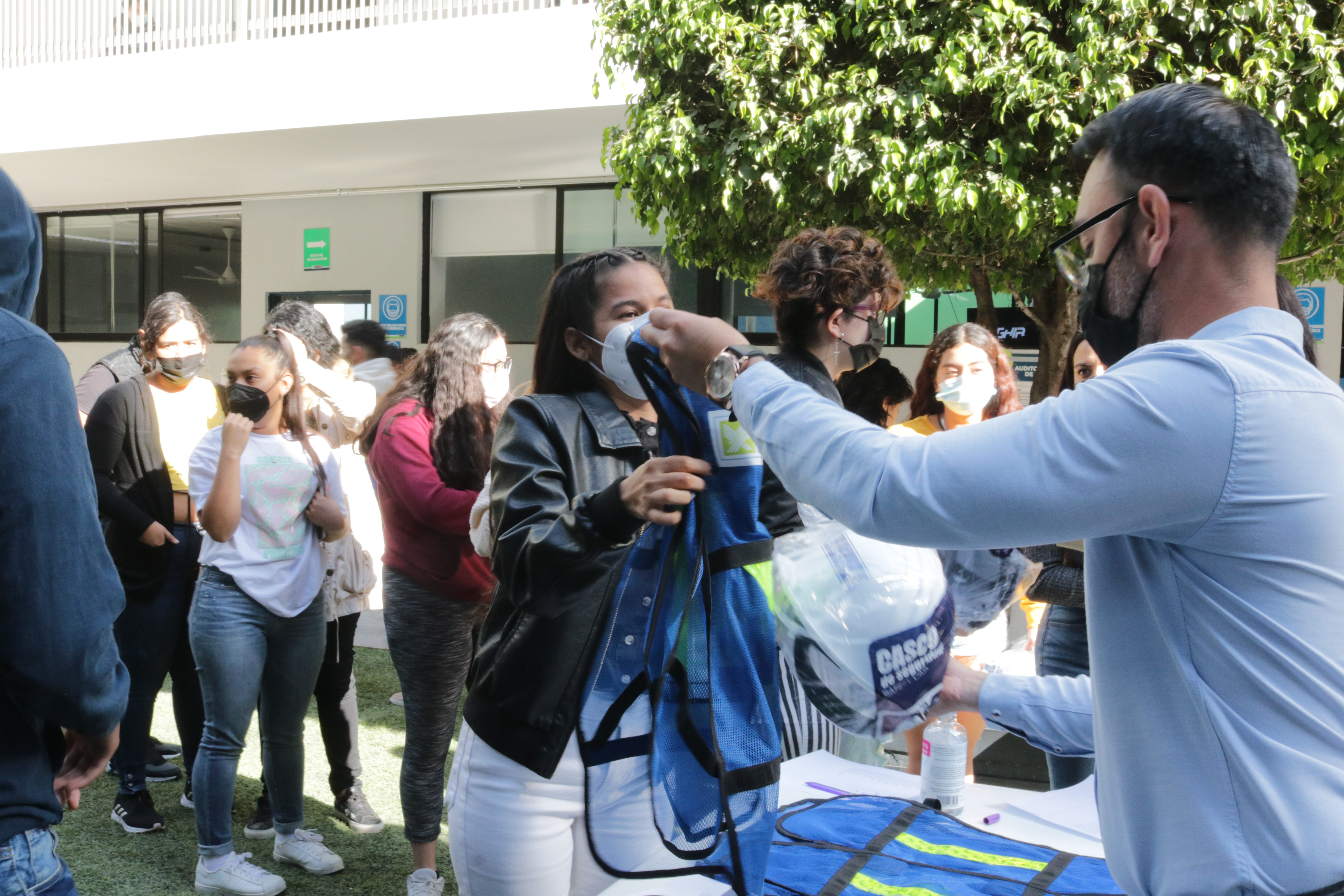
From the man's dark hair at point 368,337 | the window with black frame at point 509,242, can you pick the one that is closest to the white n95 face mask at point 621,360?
the man's dark hair at point 368,337

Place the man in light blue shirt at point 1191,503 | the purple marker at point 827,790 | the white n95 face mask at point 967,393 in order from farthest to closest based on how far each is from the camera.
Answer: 1. the white n95 face mask at point 967,393
2. the purple marker at point 827,790
3. the man in light blue shirt at point 1191,503

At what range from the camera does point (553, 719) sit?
70.1 inches

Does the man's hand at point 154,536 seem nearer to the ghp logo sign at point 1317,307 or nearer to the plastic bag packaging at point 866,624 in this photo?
the plastic bag packaging at point 866,624

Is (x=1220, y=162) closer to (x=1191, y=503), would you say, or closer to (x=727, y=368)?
(x=1191, y=503)

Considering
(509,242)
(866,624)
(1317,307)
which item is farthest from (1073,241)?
(509,242)

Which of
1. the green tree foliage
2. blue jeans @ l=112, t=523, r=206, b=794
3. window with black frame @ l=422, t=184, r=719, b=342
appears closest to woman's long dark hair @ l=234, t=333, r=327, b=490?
blue jeans @ l=112, t=523, r=206, b=794

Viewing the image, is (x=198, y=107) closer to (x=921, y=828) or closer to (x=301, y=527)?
(x=301, y=527)

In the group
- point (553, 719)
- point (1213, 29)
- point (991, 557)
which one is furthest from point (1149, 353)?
point (1213, 29)

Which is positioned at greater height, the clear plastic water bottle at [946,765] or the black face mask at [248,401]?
the black face mask at [248,401]

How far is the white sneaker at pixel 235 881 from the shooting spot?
3.52 metres

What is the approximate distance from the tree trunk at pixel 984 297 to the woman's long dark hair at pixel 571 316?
658 cm

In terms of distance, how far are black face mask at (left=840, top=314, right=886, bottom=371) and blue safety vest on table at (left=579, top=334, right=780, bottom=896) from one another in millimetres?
1358

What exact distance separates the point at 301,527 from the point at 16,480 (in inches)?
96.9

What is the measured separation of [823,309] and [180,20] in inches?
491
